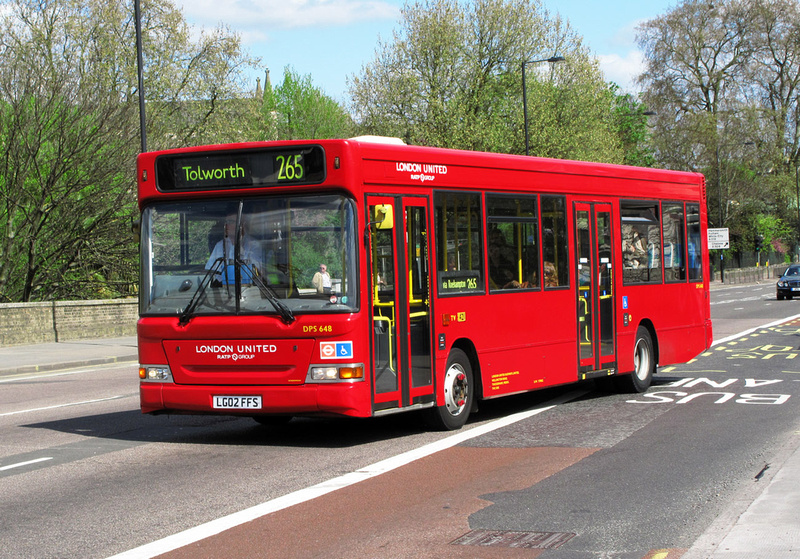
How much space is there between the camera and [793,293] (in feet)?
153

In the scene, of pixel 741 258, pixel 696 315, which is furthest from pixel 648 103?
pixel 696 315

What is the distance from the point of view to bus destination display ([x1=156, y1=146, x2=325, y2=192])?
971 cm

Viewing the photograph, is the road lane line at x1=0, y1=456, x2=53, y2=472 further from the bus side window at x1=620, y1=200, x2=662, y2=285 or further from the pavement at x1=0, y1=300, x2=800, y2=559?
the bus side window at x1=620, y1=200, x2=662, y2=285

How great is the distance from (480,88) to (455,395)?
41969 millimetres

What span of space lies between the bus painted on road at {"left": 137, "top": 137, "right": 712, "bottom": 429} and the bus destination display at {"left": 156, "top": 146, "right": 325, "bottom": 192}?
0.01 m

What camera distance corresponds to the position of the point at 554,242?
12625 mm

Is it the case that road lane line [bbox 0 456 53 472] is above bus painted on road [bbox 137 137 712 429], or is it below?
below

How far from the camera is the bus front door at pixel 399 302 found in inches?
387

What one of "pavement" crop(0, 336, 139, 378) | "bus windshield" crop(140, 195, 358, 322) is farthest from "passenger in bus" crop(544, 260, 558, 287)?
"pavement" crop(0, 336, 139, 378)

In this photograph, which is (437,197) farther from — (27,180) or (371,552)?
(27,180)

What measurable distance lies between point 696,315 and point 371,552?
1105 cm

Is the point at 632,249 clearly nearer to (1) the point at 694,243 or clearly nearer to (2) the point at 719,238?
(1) the point at 694,243

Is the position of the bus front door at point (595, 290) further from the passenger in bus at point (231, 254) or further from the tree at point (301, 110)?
the tree at point (301, 110)

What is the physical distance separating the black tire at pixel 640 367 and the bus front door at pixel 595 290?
0.63 meters
